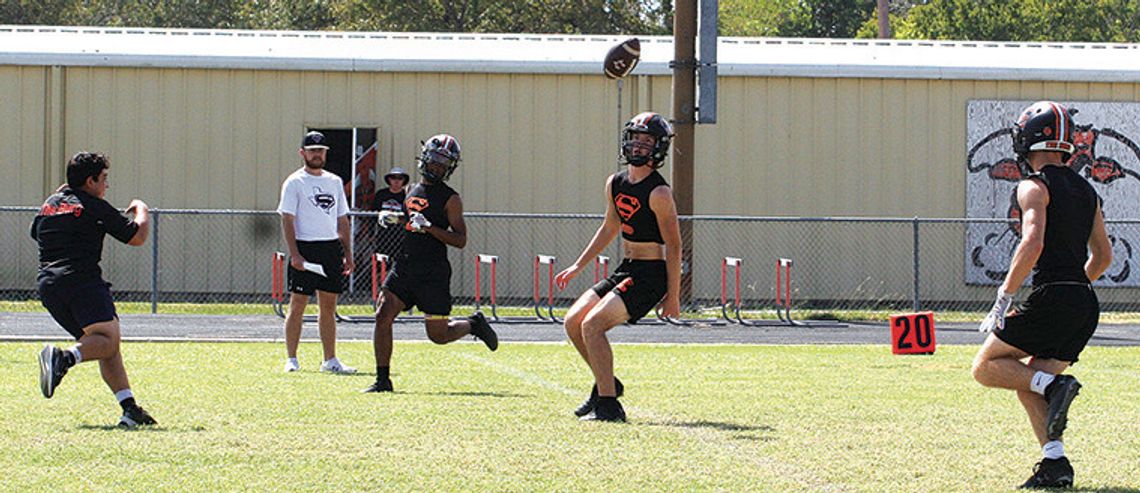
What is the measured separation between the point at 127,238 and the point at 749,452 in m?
3.44

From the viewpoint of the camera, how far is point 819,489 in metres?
6.99

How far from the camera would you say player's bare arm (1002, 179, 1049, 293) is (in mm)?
7004

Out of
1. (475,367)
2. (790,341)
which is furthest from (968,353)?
(475,367)

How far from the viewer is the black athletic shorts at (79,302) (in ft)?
29.2

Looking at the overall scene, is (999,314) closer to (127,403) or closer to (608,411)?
(608,411)

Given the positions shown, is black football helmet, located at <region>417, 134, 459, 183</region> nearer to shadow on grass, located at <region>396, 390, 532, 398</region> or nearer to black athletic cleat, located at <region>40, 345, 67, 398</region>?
shadow on grass, located at <region>396, 390, 532, 398</region>

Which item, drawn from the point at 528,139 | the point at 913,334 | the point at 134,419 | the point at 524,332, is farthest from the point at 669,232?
the point at 528,139

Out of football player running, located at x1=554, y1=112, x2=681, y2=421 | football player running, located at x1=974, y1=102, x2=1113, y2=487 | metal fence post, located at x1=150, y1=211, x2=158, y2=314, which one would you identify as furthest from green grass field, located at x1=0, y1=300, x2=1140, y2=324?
football player running, located at x1=974, y1=102, x2=1113, y2=487

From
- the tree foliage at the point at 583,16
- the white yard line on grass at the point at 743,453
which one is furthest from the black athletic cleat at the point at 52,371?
the tree foliage at the point at 583,16

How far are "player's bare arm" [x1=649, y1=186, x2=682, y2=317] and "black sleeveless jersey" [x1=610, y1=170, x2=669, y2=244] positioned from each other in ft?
0.17

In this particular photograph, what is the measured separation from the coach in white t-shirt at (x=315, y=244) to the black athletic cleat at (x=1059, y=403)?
6768 mm

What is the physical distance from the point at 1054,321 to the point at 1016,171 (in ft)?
59.9

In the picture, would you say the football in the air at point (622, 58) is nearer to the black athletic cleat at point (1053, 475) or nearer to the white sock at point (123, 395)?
the white sock at point (123, 395)

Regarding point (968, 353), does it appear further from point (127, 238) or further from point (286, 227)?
point (127, 238)
